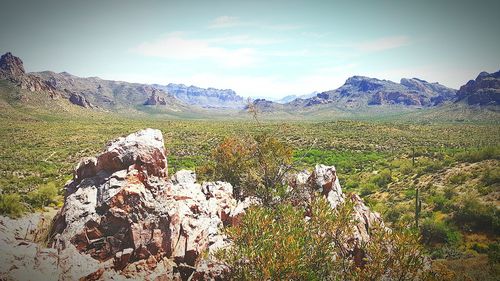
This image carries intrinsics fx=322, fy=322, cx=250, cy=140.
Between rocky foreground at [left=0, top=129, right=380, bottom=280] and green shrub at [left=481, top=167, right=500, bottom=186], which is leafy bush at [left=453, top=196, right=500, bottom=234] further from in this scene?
rocky foreground at [left=0, top=129, right=380, bottom=280]

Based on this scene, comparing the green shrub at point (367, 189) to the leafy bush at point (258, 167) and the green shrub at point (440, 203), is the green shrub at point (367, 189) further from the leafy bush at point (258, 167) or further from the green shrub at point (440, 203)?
the leafy bush at point (258, 167)

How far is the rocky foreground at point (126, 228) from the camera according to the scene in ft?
42.6

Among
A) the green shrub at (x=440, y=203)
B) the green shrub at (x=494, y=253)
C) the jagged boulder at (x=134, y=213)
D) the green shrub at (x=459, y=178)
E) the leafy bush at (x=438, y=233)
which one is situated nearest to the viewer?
the jagged boulder at (x=134, y=213)

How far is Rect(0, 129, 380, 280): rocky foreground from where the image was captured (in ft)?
42.6

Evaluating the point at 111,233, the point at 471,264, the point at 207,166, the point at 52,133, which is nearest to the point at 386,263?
the point at 111,233

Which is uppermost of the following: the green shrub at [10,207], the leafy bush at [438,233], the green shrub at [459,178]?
the green shrub at [10,207]

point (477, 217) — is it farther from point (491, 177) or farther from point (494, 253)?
point (491, 177)

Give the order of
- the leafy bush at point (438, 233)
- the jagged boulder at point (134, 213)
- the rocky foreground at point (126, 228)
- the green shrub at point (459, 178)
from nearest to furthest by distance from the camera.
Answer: the rocky foreground at point (126, 228)
the jagged boulder at point (134, 213)
the leafy bush at point (438, 233)
the green shrub at point (459, 178)

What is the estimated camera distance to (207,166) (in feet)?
106

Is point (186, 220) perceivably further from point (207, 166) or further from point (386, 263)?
point (207, 166)

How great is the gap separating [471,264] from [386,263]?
16.1 metres

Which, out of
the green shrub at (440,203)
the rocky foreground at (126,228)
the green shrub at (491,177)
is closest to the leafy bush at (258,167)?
the rocky foreground at (126,228)

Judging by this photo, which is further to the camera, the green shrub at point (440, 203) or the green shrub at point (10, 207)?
the green shrub at point (440, 203)

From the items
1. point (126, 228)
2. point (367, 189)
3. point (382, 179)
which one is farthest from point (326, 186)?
point (382, 179)
